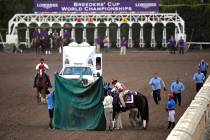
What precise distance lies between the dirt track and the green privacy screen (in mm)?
577

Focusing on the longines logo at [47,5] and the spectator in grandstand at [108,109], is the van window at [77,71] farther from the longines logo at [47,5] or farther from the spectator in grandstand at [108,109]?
the longines logo at [47,5]

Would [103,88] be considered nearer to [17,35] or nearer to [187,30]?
[17,35]

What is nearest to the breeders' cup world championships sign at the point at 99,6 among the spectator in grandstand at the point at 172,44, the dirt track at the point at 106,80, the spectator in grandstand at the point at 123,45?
the spectator in grandstand at the point at 172,44

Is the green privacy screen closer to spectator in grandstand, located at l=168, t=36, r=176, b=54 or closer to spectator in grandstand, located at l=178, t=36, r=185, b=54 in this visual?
spectator in grandstand, located at l=168, t=36, r=176, b=54

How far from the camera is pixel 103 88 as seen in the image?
910 inches

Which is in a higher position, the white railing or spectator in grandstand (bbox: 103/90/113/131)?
the white railing

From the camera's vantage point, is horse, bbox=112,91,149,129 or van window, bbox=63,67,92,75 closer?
horse, bbox=112,91,149,129

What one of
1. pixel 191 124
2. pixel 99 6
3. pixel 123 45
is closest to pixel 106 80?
pixel 123 45

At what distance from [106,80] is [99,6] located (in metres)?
27.8

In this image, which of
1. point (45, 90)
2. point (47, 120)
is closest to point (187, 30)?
point (45, 90)

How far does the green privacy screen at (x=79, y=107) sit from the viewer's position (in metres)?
22.5

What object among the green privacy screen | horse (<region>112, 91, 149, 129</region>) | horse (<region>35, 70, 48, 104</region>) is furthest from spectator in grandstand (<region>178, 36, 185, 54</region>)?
horse (<region>112, 91, 149, 129</region>)

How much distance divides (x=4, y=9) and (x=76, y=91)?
Result: 5463cm

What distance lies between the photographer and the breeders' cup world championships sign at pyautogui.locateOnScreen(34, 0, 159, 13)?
64938 millimetres
